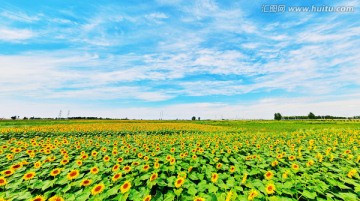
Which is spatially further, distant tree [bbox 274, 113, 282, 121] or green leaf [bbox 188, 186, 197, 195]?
distant tree [bbox 274, 113, 282, 121]

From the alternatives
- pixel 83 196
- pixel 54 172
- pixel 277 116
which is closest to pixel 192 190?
pixel 83 196

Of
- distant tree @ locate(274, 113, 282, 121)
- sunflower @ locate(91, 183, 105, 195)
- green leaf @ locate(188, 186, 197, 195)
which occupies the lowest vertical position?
green leaf @ locate(188, 186, 197, 195)

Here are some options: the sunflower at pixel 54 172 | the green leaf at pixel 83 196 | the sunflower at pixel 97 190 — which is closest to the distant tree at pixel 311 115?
the sunflower at pixel 54 172

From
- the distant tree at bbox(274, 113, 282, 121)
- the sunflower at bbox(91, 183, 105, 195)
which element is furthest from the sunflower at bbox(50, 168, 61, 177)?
the distant tree at bbox(274, 113, 282, 121)

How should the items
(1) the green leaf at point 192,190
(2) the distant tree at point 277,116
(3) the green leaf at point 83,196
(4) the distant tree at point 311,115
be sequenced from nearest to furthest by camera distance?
1. (3) the green leaf at point 83,196
2. (1) the green leaf at point 192,190
3. (2) the distant tree at point 277,116
4. (4) the distant tree at point 311,115

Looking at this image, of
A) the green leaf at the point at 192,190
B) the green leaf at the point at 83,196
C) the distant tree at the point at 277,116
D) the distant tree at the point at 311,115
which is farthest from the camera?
the distant tree at the point at 311,115

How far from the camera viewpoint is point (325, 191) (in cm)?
328

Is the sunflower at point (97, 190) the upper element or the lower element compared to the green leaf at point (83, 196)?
upper

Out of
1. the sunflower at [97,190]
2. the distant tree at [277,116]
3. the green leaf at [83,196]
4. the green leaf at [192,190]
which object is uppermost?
the distant tree at [277,116]

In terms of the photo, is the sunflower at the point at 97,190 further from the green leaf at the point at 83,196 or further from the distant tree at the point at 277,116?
the distant tree at the point at 277,116

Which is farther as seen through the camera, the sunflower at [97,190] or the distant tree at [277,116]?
the distant tree at [277,116]

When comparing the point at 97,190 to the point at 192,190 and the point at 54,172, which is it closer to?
the point at 192,190

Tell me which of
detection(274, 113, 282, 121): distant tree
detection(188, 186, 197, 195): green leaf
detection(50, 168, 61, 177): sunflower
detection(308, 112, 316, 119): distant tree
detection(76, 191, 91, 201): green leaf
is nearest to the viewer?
detection(76, 191, 91, 201): green leaf

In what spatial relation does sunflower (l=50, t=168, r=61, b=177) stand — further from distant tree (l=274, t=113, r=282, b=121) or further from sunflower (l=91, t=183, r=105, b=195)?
distant tree (l=274, t=113, r=282, b=121)
